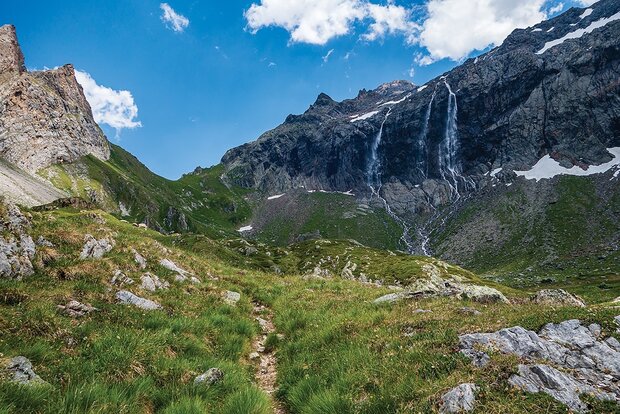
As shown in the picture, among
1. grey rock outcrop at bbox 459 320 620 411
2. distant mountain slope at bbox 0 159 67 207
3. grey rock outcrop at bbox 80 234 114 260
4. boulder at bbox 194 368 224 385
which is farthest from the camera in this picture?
distant mountain slope at bbox 0 159 67 207


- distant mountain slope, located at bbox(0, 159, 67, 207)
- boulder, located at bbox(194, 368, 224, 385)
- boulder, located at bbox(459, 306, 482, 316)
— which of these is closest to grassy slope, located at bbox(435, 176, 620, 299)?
boulder, located at bbox(459, 306, 482, 316)

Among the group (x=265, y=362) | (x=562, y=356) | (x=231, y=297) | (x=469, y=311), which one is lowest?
(x=265, y=362)

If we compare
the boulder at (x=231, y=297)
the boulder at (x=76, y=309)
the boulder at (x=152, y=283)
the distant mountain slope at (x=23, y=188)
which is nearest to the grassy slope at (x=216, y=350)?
the boulder at (x=76, y=309)

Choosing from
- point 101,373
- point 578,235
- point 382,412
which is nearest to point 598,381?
point 382,412

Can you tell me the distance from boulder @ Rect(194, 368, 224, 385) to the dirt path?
1533mm

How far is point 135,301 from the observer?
13680mm

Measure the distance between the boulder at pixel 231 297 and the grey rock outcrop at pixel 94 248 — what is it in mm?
6013

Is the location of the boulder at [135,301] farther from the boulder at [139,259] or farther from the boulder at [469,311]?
the boulder at [469,311]

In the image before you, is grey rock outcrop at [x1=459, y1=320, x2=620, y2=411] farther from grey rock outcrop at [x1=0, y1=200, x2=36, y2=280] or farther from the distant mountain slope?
the distant mountain slope

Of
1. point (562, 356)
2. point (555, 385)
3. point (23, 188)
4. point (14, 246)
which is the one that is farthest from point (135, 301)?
point (23, 188)

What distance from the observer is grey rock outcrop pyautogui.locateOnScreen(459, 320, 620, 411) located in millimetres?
7095

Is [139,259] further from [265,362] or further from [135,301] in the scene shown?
[265,362]

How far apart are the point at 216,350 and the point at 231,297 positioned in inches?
292

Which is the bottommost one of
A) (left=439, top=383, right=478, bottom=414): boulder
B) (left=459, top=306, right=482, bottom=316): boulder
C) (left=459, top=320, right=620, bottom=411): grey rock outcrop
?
(left=439, top=383, right=478, bottom=414): boulder
